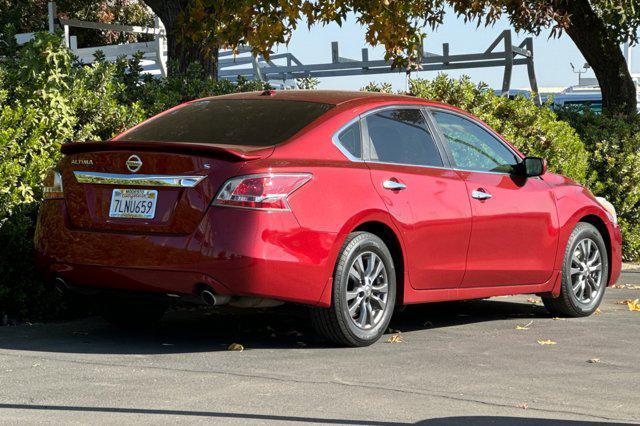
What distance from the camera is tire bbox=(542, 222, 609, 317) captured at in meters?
9.74

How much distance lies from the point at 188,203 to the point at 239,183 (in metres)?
0.33

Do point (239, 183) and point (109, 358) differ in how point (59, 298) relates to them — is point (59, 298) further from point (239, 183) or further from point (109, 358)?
point (239, 183)

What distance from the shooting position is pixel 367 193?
7855 mm

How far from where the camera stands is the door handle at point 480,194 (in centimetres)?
882

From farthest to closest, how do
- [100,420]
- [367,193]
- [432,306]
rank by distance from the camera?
[432,306]
[367,193]
[100,420]

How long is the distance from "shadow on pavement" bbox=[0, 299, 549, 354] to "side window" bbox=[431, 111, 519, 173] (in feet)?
4.00

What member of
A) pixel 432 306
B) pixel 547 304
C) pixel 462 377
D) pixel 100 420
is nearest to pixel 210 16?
pixel 432 306

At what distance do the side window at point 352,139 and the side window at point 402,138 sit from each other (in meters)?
0.12

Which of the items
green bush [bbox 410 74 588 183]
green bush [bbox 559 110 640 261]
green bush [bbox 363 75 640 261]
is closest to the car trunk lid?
green bush [bbox 363 75 640 261]

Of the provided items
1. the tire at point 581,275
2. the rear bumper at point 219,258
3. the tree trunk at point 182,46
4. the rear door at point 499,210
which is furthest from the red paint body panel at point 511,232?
the tree trunk at point 182,46

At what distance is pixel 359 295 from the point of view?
7875 mm

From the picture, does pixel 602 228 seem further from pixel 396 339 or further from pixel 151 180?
pixel 151 180

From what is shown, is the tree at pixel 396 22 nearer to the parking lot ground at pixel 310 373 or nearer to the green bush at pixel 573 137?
the green bush at pixel 573 137

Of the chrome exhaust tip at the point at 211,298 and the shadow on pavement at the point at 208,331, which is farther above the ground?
the chrome exhaust tip at the point at 211,298
